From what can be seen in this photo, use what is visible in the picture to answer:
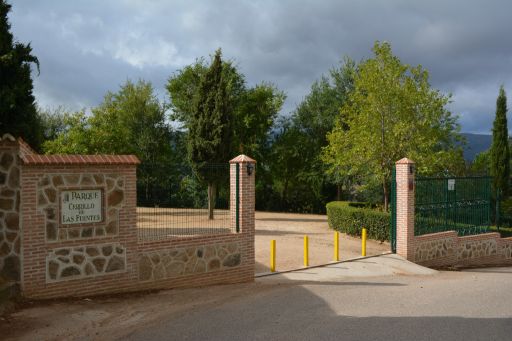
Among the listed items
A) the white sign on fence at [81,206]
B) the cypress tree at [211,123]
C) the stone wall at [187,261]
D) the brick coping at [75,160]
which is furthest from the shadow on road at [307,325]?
the cypress tree at [211,123]

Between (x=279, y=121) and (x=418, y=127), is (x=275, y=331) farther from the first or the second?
(x=279, y=121)

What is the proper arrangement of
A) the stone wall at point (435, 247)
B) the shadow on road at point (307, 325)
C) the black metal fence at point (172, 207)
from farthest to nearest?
the stone wall at point (435, 247)
the black metal fence at point (172, 207)
the shadow on road at point (307, 325)

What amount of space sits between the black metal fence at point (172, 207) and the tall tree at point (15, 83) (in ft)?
32.9

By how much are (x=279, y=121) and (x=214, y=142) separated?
1434 cm

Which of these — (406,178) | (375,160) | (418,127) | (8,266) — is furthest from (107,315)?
(418,127)

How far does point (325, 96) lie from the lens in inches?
1476

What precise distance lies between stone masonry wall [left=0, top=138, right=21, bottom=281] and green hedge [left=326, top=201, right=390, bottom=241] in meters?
14.1

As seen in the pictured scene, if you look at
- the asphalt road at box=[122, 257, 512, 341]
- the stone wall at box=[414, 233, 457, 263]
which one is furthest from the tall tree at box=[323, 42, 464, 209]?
the asphalt road at box=[122, 257, 512, 341]

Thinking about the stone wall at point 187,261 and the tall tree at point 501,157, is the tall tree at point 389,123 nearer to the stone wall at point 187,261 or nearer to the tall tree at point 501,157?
the tall tree at point 501,157

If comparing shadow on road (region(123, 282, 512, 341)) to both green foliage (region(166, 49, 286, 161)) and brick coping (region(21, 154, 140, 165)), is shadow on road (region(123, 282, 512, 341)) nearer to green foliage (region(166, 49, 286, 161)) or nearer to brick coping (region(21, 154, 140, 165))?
brick coping (region(21, 154, 140, 165))

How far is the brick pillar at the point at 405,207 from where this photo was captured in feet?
50.2

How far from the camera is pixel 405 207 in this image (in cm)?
1536

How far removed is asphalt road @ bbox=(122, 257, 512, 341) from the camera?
23.8 feet

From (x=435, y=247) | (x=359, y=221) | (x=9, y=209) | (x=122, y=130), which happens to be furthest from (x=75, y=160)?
(x=122, y=130)
